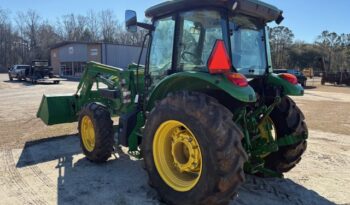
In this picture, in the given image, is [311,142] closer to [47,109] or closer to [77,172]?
[77,172]

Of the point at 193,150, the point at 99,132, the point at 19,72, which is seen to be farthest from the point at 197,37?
the point at 19,72

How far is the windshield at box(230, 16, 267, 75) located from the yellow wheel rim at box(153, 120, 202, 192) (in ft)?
3.69

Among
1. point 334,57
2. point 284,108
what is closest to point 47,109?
point 284,108

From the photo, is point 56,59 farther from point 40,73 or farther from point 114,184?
point 114,184

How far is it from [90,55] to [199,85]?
38.7m

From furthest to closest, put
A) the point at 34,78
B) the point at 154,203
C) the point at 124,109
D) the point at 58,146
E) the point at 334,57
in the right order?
1. the point at 334,57
2. the point at 34,78
3. the point at 58,146
4. the point at 124,109
5. the point at 154,203

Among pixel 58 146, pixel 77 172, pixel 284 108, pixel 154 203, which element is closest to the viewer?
pixel 154 203

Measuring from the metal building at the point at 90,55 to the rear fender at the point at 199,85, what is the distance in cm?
3488

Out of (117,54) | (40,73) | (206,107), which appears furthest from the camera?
(117,54)

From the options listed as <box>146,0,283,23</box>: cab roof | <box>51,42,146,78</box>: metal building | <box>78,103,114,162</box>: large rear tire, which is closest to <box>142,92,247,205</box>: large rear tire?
<box>146,0,283,23</box>: cab roof

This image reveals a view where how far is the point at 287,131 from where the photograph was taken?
488cm

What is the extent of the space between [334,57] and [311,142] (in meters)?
78.4

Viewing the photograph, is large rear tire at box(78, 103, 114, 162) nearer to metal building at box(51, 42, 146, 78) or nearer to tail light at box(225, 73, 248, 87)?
tail light at box(225, 73, 248, 87)

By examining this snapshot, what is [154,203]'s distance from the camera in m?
4.11
